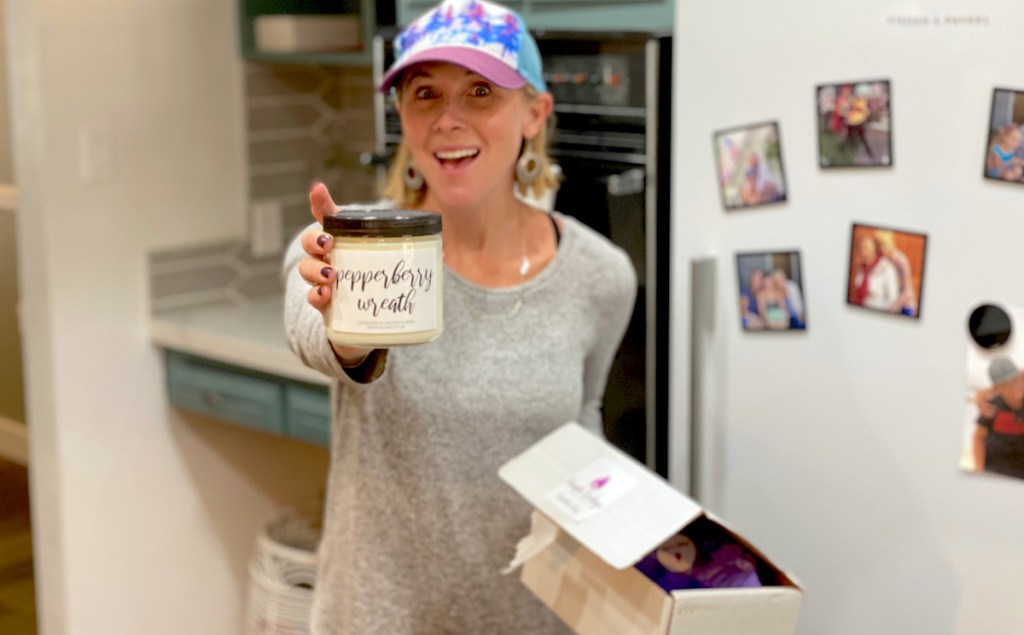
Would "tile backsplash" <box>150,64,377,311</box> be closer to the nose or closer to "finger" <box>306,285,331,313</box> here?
the nose

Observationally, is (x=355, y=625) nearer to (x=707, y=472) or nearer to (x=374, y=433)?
(x=374, y=433)

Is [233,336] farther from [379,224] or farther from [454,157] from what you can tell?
[379,224]

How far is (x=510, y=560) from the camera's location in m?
1.60

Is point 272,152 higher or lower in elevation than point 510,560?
higher

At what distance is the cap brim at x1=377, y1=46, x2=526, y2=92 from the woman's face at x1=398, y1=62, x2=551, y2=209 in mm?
25

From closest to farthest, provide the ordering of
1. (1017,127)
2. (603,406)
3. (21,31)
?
(1017,127) < (603,406) < (21,31)

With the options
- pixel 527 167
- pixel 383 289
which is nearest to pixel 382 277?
pixel 383 289

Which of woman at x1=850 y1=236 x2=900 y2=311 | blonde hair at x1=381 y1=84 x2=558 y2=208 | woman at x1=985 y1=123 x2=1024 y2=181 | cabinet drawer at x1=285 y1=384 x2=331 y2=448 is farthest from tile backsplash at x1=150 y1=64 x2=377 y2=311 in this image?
woman at x1=985 y1=123 x2=1024 y2=181

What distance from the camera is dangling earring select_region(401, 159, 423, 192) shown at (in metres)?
1.57

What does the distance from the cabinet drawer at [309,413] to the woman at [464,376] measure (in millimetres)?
840

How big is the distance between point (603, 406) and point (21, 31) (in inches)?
52.8

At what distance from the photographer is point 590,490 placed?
142 cm

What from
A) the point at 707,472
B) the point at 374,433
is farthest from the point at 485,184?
the point at 707,472

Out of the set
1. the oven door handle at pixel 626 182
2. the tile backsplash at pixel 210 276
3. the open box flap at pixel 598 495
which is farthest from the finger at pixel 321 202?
the tile backsplash at pixel 210 276
